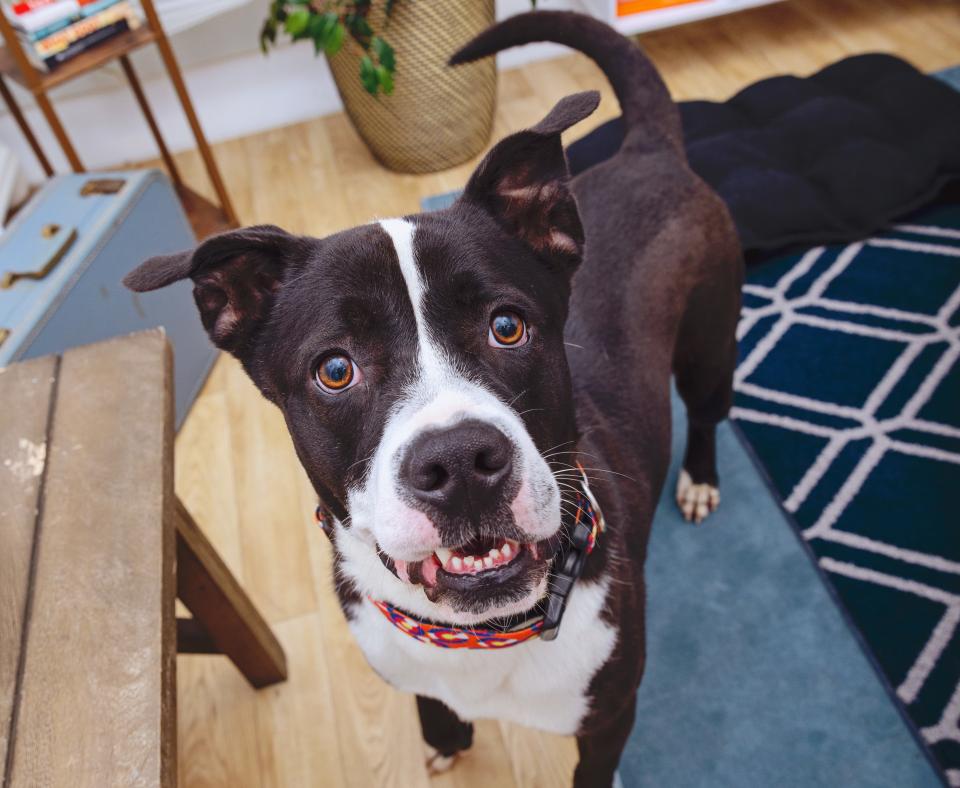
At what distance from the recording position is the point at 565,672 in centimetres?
116

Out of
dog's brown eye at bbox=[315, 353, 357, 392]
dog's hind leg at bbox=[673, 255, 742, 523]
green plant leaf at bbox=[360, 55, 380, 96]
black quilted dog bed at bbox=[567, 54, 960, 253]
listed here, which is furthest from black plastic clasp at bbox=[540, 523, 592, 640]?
green plant leaf at bbox=[360, 55, 380, 96]

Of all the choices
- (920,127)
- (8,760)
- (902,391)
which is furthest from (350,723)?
(920,127)

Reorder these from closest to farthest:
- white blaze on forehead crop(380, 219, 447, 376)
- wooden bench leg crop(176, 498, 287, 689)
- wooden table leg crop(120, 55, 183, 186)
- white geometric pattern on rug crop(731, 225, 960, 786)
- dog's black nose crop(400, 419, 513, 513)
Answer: dog's black nose crop(400, 419, 513, 513), white blaze on forehead crop(380, 219, 447, 376), wooden bench leg crop(176, 498, 287, 689), white geometric pattern on rug crop(731, 225, 960, 786), wooden table leg crop(120, 55, 183, 186)

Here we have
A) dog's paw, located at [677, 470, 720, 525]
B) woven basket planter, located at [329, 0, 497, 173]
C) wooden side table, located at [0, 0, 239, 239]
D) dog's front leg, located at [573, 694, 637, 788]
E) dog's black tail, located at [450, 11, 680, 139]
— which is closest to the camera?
dog's front leg, located at [573, 694, 637, 788]

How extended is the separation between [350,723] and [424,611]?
78 centimetres

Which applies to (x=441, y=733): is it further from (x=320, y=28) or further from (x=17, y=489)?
(x=320, y=28)

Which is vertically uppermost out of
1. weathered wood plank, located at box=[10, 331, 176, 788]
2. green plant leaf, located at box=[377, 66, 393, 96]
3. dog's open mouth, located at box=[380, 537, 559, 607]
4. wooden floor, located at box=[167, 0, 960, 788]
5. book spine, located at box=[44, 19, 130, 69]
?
book spine, located at box=[44, 19, 130, 69]

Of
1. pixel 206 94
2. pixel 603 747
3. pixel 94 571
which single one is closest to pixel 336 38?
pixel 206 94

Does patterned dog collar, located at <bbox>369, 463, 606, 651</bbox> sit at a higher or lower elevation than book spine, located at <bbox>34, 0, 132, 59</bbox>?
lower

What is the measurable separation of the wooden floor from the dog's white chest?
19.3 inches

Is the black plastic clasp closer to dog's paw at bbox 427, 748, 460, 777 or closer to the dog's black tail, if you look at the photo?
dog's paw at bbox 427, 748, 460, 777

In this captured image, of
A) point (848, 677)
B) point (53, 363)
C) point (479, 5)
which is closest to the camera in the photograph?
point (53, 363)

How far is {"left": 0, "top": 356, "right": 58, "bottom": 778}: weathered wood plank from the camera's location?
41.8 inches

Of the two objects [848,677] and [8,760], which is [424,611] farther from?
[848,677]
